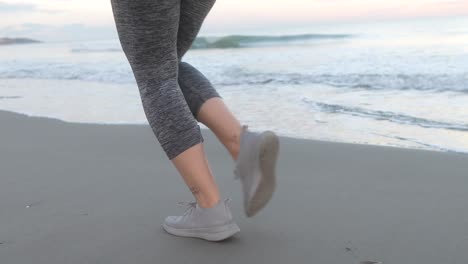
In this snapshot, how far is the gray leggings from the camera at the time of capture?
1.52 meters

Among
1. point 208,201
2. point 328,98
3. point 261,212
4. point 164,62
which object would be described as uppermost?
point 164,62

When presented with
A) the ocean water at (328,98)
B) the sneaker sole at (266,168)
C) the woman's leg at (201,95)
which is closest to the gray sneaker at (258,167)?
the sneaker sole at (266,168)

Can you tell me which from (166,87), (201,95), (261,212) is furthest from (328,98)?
(166,87)

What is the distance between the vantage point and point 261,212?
205cm

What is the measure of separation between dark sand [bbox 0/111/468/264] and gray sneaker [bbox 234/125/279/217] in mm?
200

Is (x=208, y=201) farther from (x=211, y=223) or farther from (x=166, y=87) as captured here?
(x=166, y=87)

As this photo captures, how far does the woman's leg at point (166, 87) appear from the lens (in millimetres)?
1534

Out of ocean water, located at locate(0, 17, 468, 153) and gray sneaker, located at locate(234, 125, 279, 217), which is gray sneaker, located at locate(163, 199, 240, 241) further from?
ocean water, located at locate(0, 17, 468, 153)

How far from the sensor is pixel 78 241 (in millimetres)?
1766

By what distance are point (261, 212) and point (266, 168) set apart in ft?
1.81

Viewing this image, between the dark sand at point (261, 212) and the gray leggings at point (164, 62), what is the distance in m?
0.40

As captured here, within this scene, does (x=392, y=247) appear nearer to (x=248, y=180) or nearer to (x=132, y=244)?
(x=248, y=180)

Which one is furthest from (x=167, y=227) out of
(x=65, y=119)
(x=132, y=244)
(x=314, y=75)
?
(x=314, y=75)

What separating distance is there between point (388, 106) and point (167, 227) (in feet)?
12.7
